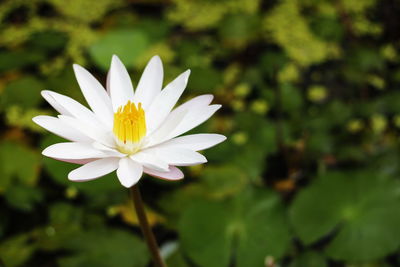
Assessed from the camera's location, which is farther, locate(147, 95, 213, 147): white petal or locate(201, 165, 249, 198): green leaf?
locate(201, 165, 249, 198): green leaf

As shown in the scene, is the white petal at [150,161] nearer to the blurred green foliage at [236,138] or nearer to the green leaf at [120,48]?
the blurred green foliage at [236,138]

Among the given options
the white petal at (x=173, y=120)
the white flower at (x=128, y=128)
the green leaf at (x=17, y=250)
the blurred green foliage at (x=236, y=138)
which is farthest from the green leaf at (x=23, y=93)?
the white petal at (x=173, y=120)

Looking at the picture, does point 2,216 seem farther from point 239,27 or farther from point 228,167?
point 239,27

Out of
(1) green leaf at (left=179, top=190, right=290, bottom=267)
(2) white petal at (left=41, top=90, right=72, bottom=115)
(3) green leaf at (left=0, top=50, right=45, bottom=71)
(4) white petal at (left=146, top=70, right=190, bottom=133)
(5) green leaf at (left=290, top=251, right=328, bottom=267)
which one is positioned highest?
(3) green leaf at (left=0, top=50, right=45, bottom=71)

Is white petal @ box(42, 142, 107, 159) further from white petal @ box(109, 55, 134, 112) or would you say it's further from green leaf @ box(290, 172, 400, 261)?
green leaf @ box(290, 172, 400, 261)

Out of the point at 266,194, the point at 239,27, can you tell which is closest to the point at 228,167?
the point at 266,194

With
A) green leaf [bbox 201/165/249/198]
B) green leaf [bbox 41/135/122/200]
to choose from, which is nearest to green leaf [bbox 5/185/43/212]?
green leaf [bbox 41/135/122/200]

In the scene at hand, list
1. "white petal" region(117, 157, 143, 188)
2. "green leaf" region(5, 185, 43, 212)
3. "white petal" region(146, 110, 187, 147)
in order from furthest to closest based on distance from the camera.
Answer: "green leaf" region(5, 185, 43, 212)
"white petal" region(146, 110, 187, 147)
"white petal" region(117, 157, 143, 188)

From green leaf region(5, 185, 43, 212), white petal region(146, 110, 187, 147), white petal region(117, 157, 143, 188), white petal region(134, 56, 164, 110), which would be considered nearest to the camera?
white petal region(117, 157, 143, 188)
